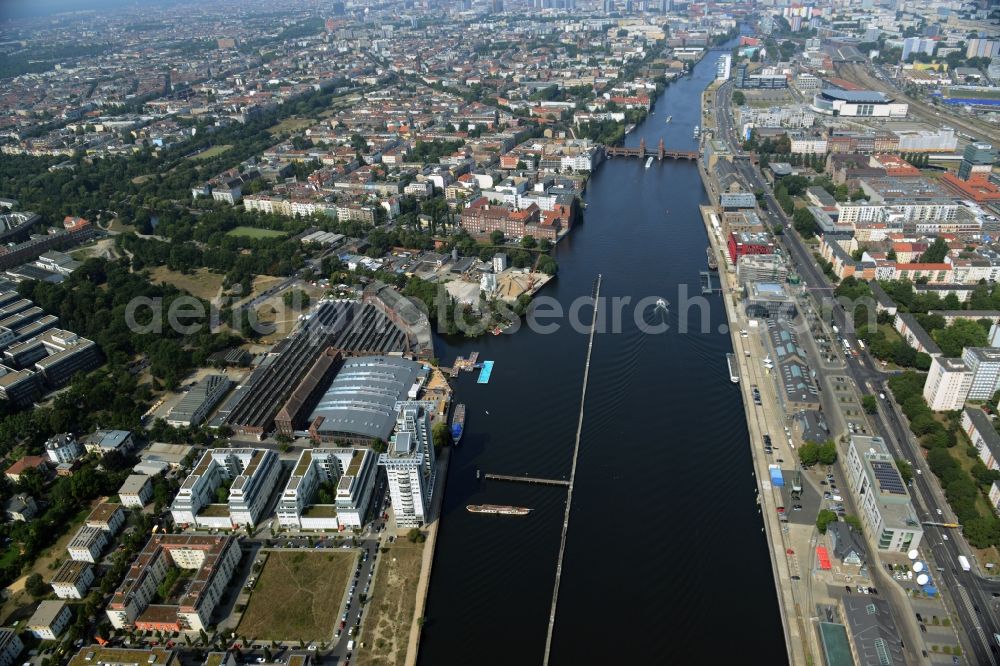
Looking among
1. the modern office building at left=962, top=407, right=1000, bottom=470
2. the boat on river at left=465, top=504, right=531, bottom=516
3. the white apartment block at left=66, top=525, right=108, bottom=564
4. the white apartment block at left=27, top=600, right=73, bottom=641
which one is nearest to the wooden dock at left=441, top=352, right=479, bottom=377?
the boat on river at left=465, top=504, right=531, bottom=516

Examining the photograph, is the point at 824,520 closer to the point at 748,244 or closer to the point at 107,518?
the point at 748,244

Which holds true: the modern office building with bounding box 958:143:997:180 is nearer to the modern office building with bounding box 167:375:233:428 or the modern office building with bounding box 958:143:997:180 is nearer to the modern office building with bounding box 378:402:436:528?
the modern office building with bounding box 378:402:436:528

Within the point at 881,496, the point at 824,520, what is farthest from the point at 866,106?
the point at 824,520

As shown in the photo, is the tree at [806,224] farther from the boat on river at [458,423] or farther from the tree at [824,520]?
the boat on river at [458,423]

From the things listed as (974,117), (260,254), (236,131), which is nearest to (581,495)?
(260,254)

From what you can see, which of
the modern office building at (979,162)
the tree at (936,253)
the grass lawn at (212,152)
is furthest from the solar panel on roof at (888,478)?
the grass lawn at (212,152)

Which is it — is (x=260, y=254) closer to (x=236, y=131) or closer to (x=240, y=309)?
(x=240, y=309)
